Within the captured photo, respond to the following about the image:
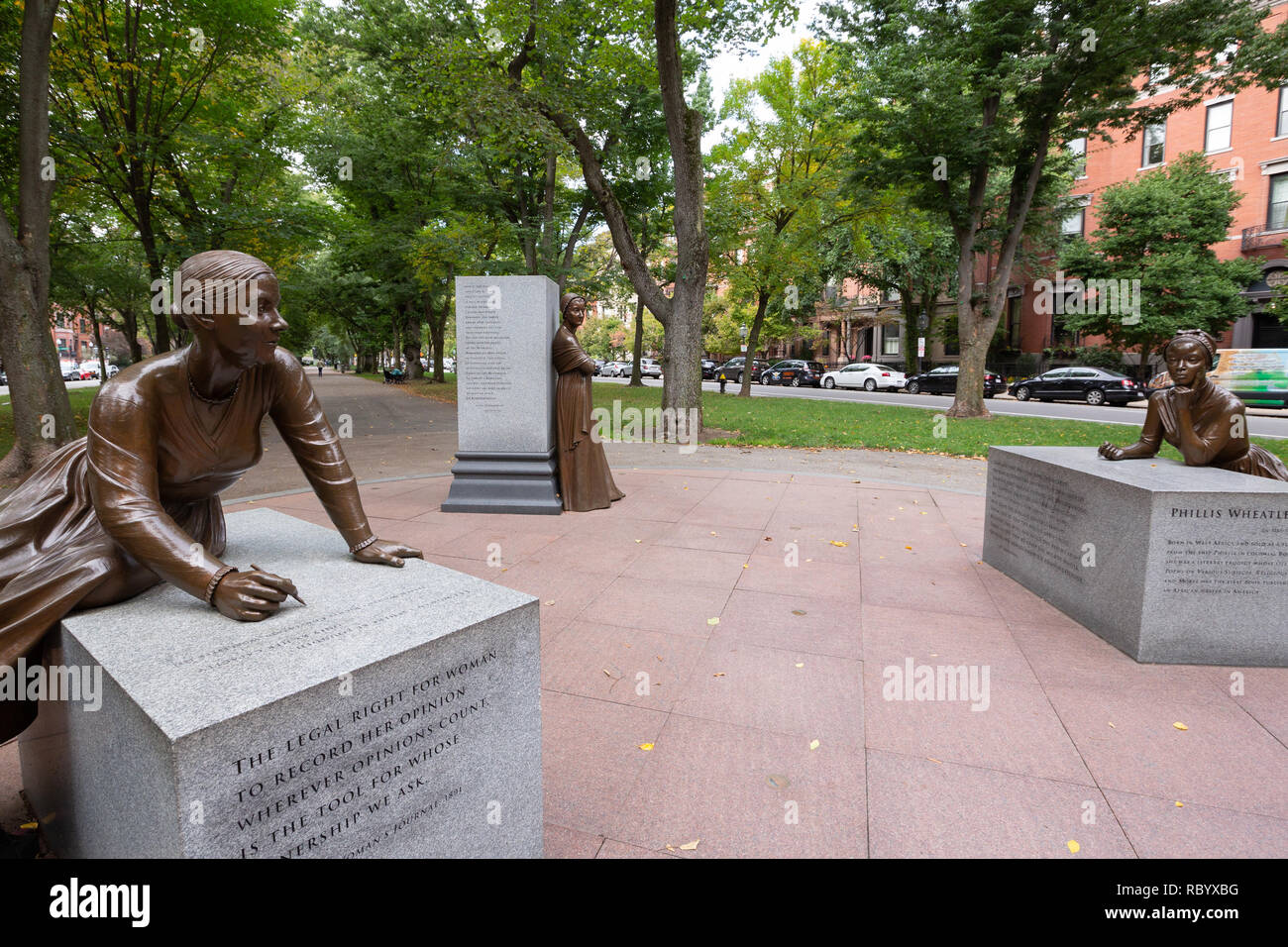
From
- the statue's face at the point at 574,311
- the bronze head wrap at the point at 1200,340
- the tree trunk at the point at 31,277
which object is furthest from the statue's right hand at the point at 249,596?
the tree trunk at the point at 31,277

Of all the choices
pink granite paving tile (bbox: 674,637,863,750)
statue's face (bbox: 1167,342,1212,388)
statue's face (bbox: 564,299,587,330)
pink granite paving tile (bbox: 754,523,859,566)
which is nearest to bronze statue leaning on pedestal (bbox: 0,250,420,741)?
pink granite paving tile (bbox: 674,637,863,750)

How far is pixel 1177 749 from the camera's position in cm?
306

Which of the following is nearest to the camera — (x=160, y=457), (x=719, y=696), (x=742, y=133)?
(x=160, y=457)

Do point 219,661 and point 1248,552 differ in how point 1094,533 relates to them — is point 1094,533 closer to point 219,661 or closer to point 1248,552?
point 1248,552

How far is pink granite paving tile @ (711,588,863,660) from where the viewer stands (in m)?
4.17

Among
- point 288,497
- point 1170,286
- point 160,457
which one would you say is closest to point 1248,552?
point 160,457

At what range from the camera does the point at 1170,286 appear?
29094 mm

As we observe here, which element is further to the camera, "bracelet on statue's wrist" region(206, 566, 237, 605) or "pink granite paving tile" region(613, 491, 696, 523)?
"pink granite paving tile" region(613, 491, 696, 523)

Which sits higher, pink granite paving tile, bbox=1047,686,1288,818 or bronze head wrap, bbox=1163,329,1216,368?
bronze head wrap, bbox=1163,329,1216,368

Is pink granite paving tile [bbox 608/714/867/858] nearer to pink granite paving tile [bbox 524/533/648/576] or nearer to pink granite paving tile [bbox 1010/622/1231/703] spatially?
pink granite paving tile [bbox 1010/622/1231/703]

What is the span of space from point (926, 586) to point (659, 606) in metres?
2.17

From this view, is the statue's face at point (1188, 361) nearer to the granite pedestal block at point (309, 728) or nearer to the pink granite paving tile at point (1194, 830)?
the pink granite paving tile at point (1194, 830)

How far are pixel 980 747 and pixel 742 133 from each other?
2665cm

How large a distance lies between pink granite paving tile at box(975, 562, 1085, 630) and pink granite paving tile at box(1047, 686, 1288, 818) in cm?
103
